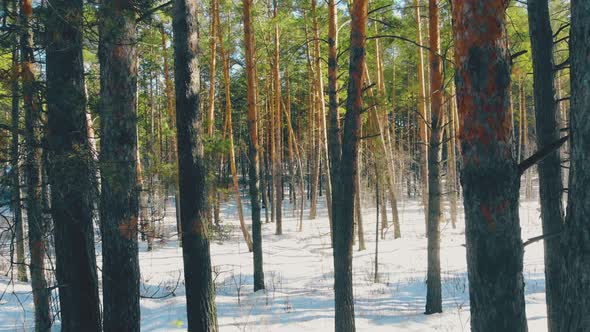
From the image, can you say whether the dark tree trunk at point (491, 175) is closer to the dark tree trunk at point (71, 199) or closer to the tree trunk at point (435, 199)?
the dark tree trunk at point (71, 199)

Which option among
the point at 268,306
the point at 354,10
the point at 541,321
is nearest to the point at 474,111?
the point at 354,10

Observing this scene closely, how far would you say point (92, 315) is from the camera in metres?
5.41

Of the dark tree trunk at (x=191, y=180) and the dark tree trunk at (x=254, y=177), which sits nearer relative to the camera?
the dark tree trunk at (x=191, y=180)

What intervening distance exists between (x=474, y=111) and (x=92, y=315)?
16.4 feet

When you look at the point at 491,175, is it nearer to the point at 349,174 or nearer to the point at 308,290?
the point at 349,174

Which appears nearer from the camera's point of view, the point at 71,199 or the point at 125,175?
the point at 125,175

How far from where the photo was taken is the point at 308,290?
36.0 feet

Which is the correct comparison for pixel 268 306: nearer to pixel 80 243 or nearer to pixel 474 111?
pixel 80 243

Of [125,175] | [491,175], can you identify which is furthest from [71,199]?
[491,175]

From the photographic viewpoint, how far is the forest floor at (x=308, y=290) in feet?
26.3

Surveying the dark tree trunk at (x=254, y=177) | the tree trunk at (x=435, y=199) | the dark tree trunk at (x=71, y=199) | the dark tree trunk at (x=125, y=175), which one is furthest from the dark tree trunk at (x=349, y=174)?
the dark tree trunk at (x=254, y=177)

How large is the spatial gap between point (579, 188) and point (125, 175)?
4.30 m

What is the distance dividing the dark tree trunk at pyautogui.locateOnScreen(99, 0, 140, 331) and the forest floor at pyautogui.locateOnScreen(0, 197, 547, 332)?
2.56 feet

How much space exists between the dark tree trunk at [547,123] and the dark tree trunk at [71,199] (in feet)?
17.9
